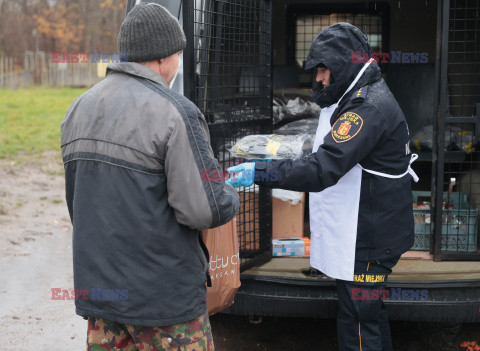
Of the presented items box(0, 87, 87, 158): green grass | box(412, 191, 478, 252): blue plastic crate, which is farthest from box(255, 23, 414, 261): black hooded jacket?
box(0, 87, 87, 158): green grass

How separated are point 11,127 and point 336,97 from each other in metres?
11.3

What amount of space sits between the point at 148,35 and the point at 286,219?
2449mm

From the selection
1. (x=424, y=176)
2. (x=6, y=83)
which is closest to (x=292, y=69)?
(x=424, y=176)

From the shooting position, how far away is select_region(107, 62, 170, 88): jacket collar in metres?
2.19

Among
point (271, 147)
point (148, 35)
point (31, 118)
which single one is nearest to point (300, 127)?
point (271, 147)

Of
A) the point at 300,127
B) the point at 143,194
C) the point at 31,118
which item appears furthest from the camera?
the point at 31,118

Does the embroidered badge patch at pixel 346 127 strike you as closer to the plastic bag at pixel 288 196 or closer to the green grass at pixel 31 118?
the plastic bag at pixel 288 196

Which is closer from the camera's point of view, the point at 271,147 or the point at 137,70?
the point at 137,70

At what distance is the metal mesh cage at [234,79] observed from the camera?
3.36m

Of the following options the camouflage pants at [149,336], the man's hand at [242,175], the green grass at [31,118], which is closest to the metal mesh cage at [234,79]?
the man's hand at [242,175]

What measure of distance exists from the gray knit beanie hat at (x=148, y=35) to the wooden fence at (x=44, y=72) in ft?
61.2

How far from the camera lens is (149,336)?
2.24m

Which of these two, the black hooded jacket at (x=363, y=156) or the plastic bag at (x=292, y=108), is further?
the plastic bag at (x=292, y=108)

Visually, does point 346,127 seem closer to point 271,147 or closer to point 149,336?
point 271,147
